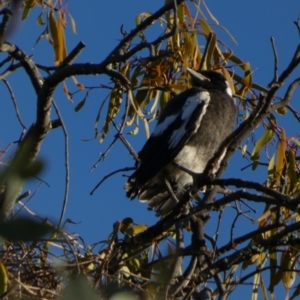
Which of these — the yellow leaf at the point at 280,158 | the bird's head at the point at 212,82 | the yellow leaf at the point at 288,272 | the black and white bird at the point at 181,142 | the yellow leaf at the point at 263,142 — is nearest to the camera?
the yellow leaf at the point at 288,272

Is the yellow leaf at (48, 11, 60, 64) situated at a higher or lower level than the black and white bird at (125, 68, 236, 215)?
lower

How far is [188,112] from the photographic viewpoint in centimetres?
335

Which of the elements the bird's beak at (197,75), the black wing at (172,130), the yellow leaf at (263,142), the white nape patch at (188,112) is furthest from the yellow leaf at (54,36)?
the white nape patch at (188,112)

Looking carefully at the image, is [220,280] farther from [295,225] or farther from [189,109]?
[189,109]

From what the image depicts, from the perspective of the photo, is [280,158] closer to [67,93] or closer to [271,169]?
[271,169]

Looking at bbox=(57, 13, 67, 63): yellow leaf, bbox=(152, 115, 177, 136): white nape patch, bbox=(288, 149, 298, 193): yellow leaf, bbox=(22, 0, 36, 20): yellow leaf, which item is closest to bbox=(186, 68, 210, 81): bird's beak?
bbox=(152, 115, 177, 136): white nape patch

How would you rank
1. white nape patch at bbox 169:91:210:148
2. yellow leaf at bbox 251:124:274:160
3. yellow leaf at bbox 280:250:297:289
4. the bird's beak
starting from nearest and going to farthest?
yellow leaf at bbox 280:250:297:289, yellow leaf at bbox 251:124:274:160, the bird's beak, white nape patch at bbox 169:91:210:148

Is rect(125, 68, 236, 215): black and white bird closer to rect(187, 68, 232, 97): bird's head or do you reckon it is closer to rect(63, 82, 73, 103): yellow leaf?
rect(187, 68, 232, 97): bird's head

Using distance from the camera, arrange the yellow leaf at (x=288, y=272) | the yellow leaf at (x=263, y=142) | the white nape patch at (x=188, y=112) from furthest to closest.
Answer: the white nape patch at (x=188, y=112) → the yellow leaf at (x=263, y=142) → the yellow leaf at (x=288, y=272)

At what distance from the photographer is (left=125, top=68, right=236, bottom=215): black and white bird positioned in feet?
10.3

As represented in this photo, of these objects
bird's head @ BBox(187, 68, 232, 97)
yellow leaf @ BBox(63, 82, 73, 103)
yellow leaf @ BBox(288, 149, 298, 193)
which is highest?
bird's head @ BBox(187, 68, 232, 97)

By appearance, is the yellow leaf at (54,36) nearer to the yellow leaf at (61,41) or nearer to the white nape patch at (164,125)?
the yellow leaf at (61,41)

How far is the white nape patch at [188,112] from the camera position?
3.27 meters

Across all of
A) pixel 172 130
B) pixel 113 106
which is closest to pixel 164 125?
pixel 172 130
